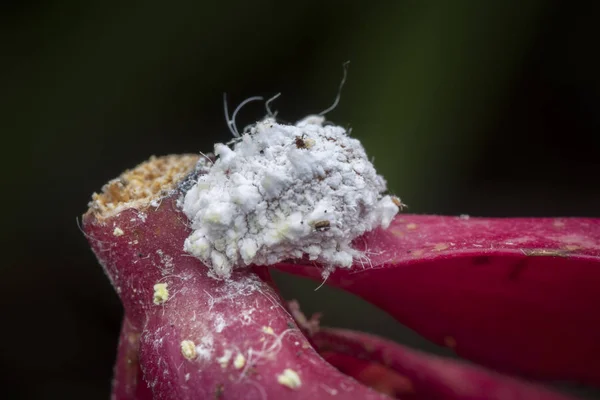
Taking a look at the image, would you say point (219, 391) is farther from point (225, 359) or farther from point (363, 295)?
point (363, 295)

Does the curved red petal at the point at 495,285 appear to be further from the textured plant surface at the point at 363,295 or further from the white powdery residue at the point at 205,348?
the white powdery residue at the point at 205,348

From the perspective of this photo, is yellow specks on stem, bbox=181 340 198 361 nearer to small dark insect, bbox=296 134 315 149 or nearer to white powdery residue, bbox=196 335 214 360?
white powdery residue, bbox=196 335 214 360

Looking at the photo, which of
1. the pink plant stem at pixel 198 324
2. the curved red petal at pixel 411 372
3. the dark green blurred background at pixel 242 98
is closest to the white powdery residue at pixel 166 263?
the pink plant stem at pixel 198 324

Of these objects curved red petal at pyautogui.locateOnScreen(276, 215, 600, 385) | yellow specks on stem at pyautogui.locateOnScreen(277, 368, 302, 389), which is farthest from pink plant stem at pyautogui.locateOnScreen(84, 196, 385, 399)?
curved red petal at pyautogui.locateOnScreen(276, 215, 600, 385)

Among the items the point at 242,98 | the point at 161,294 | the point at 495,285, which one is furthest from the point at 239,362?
the point at 242,98

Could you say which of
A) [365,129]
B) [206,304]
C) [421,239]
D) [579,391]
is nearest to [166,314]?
[206,304]
